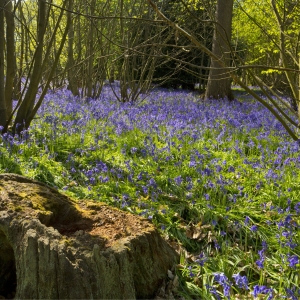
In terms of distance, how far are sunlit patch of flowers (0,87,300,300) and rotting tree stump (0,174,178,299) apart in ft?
1.41

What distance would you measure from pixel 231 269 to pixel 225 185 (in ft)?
4.66

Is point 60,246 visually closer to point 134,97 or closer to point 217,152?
point 217,152

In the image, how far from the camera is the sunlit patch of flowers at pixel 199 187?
3.03 metres

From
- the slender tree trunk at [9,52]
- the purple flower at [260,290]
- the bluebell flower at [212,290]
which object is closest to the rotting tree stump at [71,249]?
the bluebell flower at [212,290]

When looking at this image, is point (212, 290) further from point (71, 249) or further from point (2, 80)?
point (2, 80)

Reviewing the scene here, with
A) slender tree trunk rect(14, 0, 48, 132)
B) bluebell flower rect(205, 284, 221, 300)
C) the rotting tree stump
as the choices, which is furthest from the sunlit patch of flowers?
the rotting tree stump

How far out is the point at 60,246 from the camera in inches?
90.3

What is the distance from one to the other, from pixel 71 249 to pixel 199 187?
241 centimetres

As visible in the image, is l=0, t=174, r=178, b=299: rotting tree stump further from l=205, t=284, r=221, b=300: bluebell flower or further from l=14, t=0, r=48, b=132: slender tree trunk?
l=14, t=0, r=48, b=132: slender tree trunk

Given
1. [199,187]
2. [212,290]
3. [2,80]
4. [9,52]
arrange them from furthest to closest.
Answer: [9,52], [2,80], [199,187], [212,290]

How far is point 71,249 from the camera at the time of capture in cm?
234

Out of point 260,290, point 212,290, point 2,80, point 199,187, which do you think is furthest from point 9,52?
point 260,290

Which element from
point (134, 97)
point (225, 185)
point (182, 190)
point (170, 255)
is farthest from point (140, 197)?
point (134, 97)

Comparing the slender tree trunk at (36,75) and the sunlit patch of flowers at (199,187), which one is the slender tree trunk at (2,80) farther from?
the sunlit patch of flowers at (199,187)
